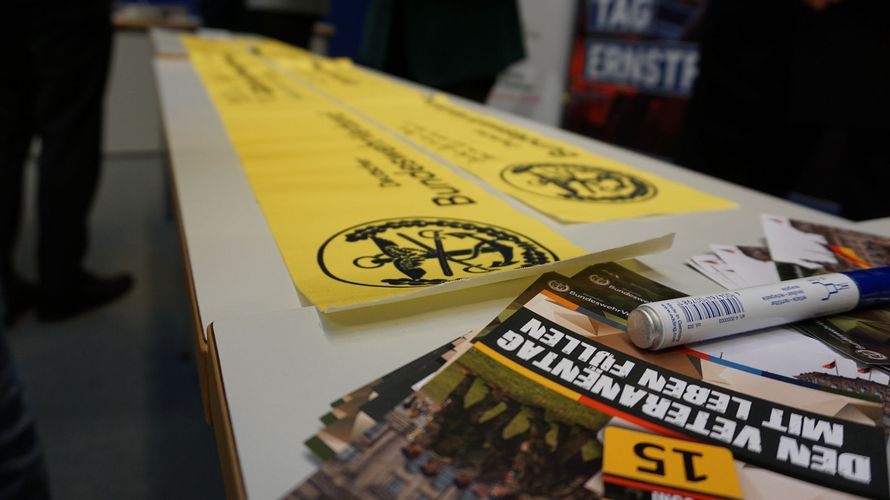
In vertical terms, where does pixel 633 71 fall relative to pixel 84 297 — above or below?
above

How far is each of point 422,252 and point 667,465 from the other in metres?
0.25

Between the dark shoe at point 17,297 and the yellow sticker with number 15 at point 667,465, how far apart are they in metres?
1.77

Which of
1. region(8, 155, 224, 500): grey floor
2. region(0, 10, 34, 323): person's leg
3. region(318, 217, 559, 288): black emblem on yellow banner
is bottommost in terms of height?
region(8, 155, 224, 500): grey floor

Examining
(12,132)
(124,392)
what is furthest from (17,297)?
(124,392)

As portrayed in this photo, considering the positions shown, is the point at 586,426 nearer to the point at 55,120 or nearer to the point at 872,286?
the point at 872,286

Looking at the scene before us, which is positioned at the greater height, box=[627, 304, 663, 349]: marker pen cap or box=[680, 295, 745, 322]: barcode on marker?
box=[680, 295, 745, 322]: barcode on marker

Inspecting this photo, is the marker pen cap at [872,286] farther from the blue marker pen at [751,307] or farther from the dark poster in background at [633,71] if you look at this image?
the dark poster in background at [633,71]

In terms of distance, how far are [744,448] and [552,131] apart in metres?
0.76

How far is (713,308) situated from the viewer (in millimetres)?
355

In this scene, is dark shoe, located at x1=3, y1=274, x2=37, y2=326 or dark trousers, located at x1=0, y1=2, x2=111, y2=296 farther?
dark shoe, located at x1=3, y1=274, x2=37, y2=326

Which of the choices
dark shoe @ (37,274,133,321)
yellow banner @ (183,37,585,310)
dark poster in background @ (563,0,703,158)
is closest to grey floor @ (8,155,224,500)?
dark shoe @ (37,274,133,321)

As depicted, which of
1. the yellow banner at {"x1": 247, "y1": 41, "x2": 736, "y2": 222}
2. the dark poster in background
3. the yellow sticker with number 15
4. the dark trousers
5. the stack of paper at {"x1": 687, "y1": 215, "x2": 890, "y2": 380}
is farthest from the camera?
the dark poster in background

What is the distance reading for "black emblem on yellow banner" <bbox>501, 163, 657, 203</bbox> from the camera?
2.15 feet

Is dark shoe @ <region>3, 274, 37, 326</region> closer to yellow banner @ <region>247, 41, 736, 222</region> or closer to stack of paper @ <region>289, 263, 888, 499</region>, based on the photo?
yellow banner @ <region>247, 41, 736, 222</region>
